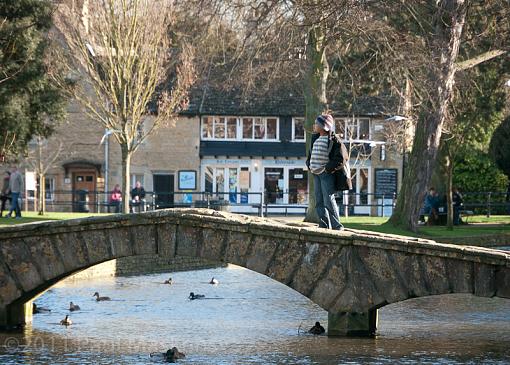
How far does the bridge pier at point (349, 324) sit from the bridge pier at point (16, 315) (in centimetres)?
475

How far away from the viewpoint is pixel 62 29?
42.8 meters

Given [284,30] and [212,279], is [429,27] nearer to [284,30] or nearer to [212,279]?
[284,30]

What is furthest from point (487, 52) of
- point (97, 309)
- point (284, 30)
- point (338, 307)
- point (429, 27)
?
point (338, 307)

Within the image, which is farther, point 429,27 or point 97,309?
point 429,27

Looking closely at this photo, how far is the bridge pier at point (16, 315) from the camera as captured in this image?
18175mm

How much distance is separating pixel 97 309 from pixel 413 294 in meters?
7.03

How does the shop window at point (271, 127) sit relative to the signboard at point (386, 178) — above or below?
above

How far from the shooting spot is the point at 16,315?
1856cm

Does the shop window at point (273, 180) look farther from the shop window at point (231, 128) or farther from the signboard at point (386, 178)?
the signboard at point (386, 178)

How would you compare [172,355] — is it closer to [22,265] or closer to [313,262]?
[313,262]

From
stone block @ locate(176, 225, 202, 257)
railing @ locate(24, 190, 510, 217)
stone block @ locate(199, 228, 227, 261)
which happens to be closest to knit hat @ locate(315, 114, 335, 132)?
stone block @ locate(199, 228, 227, 261)

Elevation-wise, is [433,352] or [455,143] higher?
[455,143]

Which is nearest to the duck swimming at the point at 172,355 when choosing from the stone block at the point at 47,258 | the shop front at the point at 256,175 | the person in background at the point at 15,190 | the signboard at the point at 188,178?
the stone block at the point at 47,258

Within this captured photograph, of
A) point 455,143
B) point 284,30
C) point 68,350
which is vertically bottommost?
point 68,350
